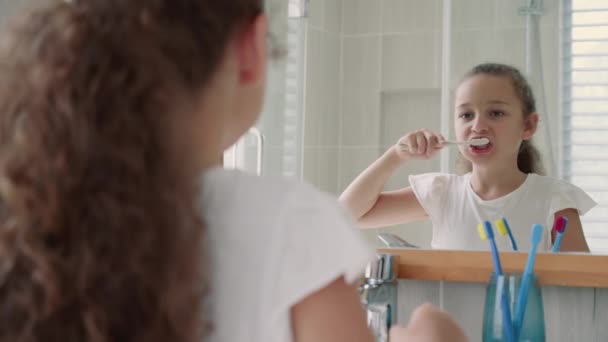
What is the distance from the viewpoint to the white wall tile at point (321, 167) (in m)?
1.34

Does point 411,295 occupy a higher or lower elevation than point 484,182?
lower

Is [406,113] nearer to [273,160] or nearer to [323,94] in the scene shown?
[323,94]

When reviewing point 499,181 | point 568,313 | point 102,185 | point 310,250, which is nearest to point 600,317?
point 568,313

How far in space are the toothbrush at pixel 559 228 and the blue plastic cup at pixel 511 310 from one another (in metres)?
0.10

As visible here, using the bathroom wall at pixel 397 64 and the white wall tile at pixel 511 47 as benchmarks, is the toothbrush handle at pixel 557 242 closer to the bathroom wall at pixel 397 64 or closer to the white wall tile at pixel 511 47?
the bathroom wall at pixel 397 64

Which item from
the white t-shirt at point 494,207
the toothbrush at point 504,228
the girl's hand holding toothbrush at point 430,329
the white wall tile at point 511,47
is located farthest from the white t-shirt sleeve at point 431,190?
the girl's hand holding toothbrush at point 430,329

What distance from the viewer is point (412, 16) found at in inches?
50.9

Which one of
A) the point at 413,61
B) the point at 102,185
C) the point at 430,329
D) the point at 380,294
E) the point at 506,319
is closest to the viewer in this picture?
the point at 102,185

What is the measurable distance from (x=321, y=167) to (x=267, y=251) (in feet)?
2.88

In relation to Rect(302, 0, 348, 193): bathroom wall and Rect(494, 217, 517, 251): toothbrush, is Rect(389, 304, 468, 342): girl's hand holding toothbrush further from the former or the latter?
Rect(302, 0, 348, 193): bathroom wall

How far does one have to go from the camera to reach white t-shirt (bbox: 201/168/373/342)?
47cm

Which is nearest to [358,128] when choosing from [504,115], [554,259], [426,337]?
[504,115]

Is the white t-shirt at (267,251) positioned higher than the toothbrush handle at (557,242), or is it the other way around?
the white t-shirt at (267,251)

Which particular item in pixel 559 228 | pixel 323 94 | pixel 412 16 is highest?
pixel 412 16
